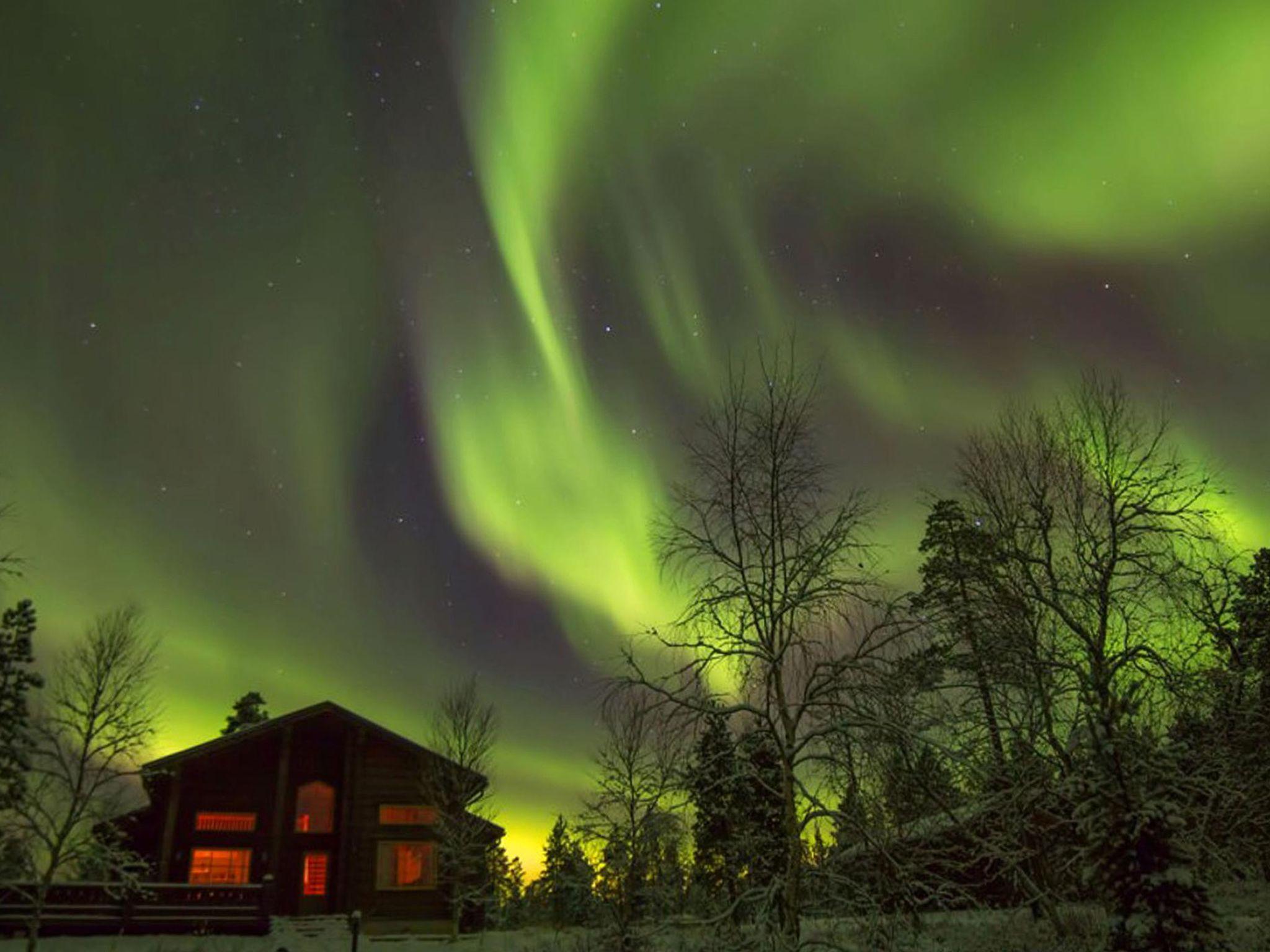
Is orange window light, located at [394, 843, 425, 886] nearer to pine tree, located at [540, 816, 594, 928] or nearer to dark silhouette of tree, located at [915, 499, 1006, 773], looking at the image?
pine tree, located at [540, 816, 594, 928]

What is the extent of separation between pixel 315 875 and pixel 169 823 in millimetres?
5953

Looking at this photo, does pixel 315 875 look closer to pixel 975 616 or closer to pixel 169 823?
pixel 169 823

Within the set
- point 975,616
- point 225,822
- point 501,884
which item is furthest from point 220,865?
point 975,616

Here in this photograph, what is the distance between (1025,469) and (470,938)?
1020 inches

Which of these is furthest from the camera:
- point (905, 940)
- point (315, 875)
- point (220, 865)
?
point (315, 875)

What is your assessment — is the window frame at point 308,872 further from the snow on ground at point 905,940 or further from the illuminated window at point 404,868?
the snow on ground at point 905,940

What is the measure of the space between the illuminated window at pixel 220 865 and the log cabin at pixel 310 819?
0.12 ft

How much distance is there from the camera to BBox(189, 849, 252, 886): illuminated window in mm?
32094

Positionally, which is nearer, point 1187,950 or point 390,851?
point 1187,950

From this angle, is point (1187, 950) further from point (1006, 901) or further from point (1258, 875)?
point (1258, 875)

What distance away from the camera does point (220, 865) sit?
107 feet

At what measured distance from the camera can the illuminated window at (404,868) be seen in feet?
111

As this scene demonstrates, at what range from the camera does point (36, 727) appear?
78.0ft

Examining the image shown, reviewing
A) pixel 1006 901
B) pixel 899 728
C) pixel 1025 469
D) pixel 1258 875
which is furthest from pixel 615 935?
pixel 1258 875
